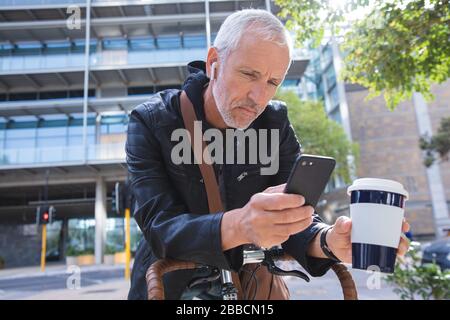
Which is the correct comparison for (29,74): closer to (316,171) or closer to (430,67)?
(430,67)

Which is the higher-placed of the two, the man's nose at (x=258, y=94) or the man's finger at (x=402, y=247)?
the man's nose at (x=258, y=94)

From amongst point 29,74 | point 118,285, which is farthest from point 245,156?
point 29,74

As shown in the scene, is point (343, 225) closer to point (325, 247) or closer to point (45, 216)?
point (325, 247)

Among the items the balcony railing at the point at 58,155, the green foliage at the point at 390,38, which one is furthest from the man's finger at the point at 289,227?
the balcony railing at the point at 58,155

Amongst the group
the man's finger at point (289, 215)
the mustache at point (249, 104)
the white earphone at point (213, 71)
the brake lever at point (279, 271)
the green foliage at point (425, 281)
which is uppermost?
the white earphone at point (213, 71)

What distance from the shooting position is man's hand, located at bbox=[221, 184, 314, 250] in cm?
74

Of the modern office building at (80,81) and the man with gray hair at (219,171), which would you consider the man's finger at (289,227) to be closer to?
the man with gray hair at (219,171)

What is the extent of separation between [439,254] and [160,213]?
872cm

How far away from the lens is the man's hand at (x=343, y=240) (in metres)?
0.86

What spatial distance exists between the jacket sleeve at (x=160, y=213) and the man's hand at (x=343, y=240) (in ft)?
0.95

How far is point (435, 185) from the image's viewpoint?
2473cm

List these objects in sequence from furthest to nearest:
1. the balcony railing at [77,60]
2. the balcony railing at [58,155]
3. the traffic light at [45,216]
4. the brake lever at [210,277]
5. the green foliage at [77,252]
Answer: the balcony railing at [77,60] < the green foliage at [77,252] < the balcony railing at [58,155] < the traffic light at [45,216] < the brake lever at [210,277]

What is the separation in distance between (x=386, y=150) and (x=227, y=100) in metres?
27.9

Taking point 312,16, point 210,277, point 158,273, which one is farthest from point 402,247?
point 312,16
